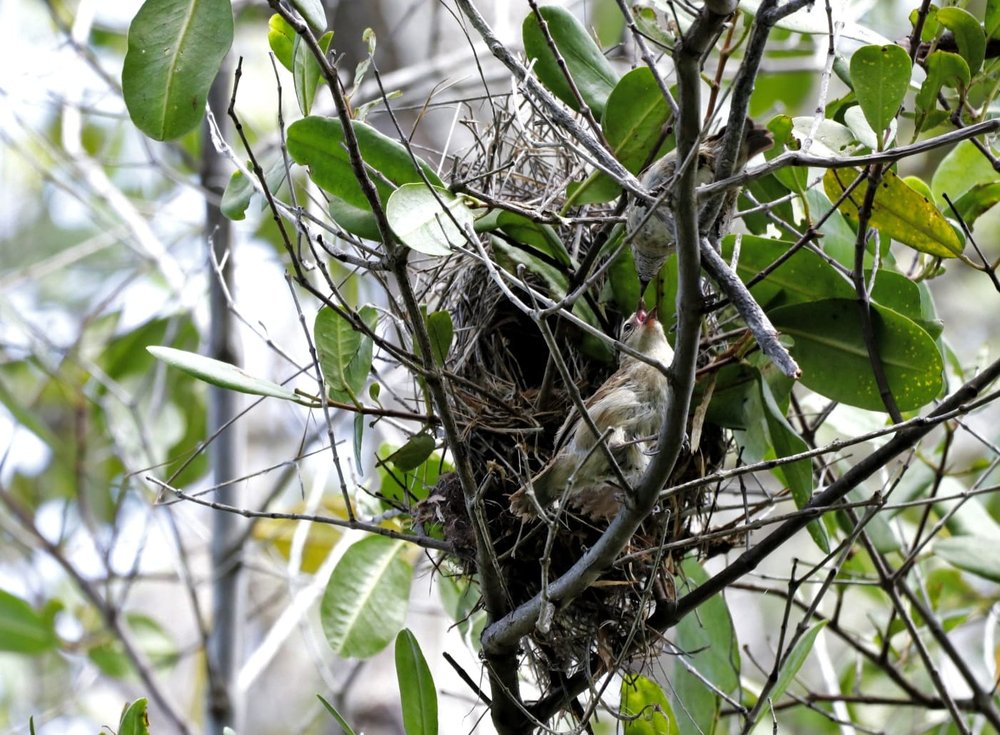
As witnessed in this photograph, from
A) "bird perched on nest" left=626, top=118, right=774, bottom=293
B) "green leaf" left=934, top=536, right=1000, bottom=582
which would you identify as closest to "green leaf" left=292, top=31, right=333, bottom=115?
"bird perched on nest" left=626, top=118, right=774, bottom=293

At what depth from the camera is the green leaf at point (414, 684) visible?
1.77 metres

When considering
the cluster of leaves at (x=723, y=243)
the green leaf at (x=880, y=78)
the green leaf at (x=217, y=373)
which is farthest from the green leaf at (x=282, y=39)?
the green leaf at (x=880, y=78)

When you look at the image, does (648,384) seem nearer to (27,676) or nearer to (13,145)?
(13,145)

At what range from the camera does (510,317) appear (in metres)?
1.99

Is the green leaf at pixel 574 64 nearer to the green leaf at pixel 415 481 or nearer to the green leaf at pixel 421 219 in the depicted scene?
the green leaf at pixel 421 219

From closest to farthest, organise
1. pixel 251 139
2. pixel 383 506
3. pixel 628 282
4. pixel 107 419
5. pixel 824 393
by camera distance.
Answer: pixel 824 393 < pixel 628 282 < pixel 383 506 < pixel 107 419 < pixel 251 139

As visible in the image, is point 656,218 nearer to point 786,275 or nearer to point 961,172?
point 786,275

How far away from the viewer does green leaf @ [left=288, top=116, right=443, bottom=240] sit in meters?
1.61

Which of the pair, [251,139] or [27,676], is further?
[27,676]

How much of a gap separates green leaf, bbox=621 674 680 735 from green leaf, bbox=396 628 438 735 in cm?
33

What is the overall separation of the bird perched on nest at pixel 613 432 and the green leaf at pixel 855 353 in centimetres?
22

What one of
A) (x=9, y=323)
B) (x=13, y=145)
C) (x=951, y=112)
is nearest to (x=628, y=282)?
(x=951, y=112)

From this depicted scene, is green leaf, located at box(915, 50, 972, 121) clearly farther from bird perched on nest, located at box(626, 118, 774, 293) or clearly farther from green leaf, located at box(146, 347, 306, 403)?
green leaf, located at box(146, 347, 306, 403)

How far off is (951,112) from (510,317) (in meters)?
0.83
